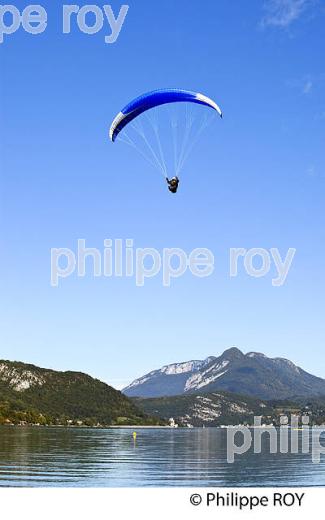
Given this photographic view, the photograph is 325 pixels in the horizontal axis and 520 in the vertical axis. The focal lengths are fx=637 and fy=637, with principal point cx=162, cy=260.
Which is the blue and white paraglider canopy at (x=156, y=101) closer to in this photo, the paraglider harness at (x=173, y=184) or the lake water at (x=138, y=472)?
the paraglider harness at (x=173, y=184)

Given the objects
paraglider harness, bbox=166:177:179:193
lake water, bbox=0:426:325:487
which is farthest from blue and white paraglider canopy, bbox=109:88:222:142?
lake water, bbox=0:426:325:487

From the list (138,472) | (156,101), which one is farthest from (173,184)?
(138,472)

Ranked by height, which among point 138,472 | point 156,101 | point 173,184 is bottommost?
point 138,472

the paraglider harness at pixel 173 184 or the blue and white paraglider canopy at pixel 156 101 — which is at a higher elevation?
the blue and white paraglider canopy at pixel 156 101

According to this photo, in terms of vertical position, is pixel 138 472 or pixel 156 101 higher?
pixel 156 101

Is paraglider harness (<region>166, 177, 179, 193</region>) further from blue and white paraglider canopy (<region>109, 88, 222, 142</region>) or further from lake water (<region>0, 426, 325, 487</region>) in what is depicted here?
lake water (<region>0, 426, 325, 487</region>)

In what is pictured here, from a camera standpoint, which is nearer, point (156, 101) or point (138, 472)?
point (156, 101)

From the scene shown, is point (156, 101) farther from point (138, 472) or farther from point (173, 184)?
point (138, 472)

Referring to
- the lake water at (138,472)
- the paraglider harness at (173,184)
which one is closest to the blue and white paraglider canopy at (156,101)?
the paraglider harness at (173,184)
